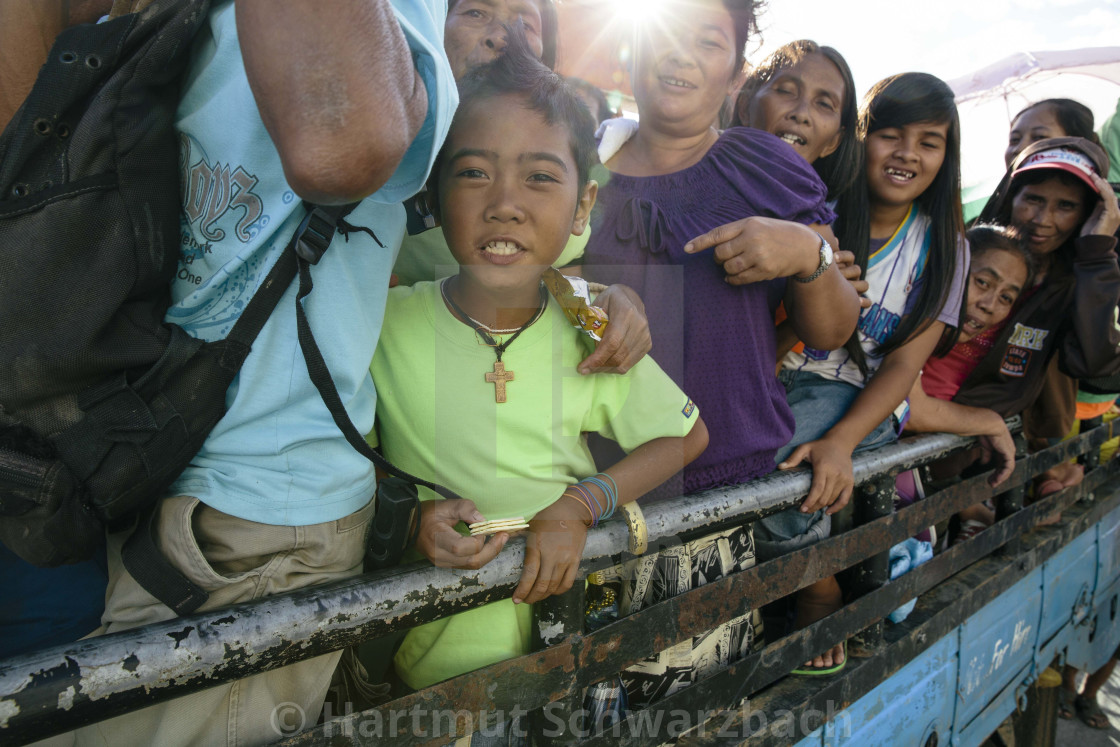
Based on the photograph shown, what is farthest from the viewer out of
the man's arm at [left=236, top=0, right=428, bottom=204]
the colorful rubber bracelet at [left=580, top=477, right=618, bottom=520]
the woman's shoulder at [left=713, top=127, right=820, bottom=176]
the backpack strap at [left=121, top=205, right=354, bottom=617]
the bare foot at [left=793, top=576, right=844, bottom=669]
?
the bare foot at [left=793, top=576, right=844, bottom=669]

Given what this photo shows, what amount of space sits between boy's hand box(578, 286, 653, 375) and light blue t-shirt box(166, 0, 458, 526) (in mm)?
465

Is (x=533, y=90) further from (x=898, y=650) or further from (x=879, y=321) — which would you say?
(x=898, y=650)

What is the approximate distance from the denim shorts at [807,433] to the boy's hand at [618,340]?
0.70m

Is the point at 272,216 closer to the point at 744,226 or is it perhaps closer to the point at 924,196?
the point at 744,226

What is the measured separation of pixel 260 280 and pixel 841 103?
1.99 metres

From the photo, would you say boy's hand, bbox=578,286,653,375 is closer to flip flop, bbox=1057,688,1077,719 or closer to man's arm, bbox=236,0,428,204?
man's arm, bbox=236,0,428,204

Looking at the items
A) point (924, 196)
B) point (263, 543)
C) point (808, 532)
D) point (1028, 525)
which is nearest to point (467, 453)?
point (263, 543)

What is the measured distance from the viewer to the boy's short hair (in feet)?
4.48

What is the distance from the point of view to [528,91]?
137 centimetres

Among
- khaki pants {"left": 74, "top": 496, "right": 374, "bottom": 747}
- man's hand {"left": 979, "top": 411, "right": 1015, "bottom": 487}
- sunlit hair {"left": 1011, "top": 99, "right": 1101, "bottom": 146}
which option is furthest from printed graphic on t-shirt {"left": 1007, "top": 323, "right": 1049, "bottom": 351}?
khaki pants {"left": 74, "top": 496, "right": 374, "bottom": 747}

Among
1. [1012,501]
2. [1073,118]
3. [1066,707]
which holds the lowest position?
[1066,707]

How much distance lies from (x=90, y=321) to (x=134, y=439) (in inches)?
6.1

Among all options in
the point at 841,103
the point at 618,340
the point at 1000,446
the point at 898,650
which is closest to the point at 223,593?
the point at 618,340

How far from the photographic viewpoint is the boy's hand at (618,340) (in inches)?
51.3
